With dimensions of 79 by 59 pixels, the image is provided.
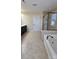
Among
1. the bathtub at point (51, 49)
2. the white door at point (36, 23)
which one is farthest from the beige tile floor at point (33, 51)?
the white door at point (36, 23)

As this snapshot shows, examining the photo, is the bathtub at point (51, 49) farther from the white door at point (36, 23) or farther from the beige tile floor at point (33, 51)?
the white door at point (36, 23)

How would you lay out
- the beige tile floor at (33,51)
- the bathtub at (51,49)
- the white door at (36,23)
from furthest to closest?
1. the white door at (36,23)
2. the beige tile floor at (33,51)
3. the bathtub at (51,49)

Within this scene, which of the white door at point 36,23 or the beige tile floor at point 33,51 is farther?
the white door at point 36,23

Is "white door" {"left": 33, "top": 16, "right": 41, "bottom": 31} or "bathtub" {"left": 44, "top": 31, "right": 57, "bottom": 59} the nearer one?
"bathtub" {"left": 44, "top": 31, "right": 57, "bottom": 59}

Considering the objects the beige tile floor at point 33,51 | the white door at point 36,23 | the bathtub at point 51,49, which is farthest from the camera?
the white door at point 36,23

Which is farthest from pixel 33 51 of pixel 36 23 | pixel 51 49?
pixel 36 23

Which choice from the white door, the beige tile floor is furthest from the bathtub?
the white door

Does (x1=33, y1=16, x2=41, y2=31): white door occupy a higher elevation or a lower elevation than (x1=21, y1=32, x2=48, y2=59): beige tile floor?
higher

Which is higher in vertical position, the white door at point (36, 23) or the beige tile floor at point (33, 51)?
the white door at point (36, 23)

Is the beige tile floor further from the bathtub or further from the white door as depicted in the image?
the white door
